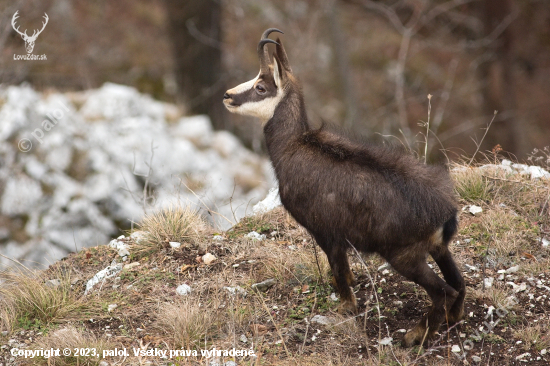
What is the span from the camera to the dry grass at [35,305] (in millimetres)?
4500

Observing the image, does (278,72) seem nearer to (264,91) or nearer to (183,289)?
(264,91)

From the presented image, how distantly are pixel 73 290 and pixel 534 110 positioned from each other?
48.6 ft

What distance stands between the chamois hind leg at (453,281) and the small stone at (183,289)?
6.79 feet

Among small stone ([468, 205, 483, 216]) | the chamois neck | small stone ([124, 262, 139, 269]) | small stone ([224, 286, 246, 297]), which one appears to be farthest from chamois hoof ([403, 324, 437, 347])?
small stone ([124, 262, 139, 269])

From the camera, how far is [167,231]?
18.0 ft

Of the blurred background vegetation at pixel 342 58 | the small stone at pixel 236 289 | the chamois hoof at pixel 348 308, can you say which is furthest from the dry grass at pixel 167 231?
the blurred background vegetation at pixel 342 58

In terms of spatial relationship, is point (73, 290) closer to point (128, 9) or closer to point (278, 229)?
point (278, 229)

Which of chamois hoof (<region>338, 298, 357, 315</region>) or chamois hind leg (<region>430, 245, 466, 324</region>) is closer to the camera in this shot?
chamois hind leg (<region>430, 245, 466, 324</region>)

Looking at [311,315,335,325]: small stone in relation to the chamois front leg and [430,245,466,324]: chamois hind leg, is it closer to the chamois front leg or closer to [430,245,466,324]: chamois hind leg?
the chamois front leg

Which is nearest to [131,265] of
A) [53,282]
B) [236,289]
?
[53,282]

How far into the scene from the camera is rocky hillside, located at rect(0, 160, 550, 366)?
4023 mm

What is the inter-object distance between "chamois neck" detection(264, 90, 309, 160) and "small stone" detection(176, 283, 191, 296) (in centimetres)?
135

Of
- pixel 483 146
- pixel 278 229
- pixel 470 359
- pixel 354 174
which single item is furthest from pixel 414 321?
pixel 483 146

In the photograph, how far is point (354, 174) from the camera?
13.5 ft
